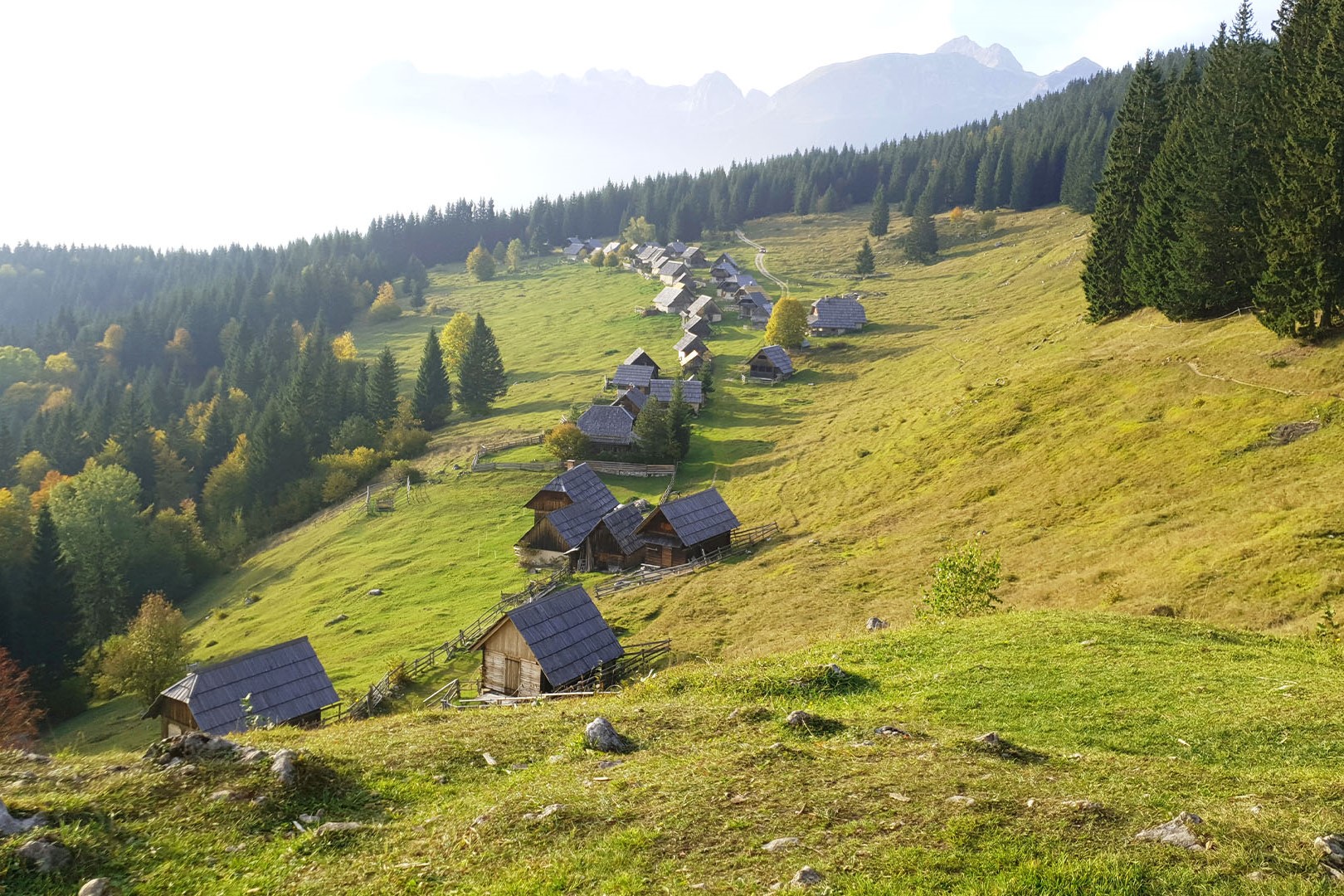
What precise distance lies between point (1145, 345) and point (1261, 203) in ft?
39.2

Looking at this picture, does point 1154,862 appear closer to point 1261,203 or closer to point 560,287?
point 1261,203

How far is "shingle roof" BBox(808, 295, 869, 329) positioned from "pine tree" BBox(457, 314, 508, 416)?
42776 mm

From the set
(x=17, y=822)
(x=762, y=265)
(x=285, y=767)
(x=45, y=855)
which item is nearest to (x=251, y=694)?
(x=285, y=767)

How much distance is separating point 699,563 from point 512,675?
64.9ft

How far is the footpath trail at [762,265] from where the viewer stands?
140 m

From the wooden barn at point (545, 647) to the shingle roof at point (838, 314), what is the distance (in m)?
81.9

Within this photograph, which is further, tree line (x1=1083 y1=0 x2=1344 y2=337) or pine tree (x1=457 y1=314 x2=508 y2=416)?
pine tree (x1=457 y1=314 x2=508 y2=416)

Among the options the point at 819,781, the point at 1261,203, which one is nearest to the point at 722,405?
the point at 1261,203

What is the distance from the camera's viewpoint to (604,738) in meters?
15.7

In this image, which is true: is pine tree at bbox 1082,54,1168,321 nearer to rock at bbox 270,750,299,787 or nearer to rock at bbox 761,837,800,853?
rock at bbox 761,837,800,853

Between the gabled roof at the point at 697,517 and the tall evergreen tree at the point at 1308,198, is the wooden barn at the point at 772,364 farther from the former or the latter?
the tall evergreen tree at the point at 1308,198

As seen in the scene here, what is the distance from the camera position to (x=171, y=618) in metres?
51.3

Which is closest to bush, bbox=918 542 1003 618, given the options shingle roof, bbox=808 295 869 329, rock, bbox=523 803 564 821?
rock, bbox=523 803 564 821

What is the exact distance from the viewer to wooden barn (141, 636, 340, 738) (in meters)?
31.8
